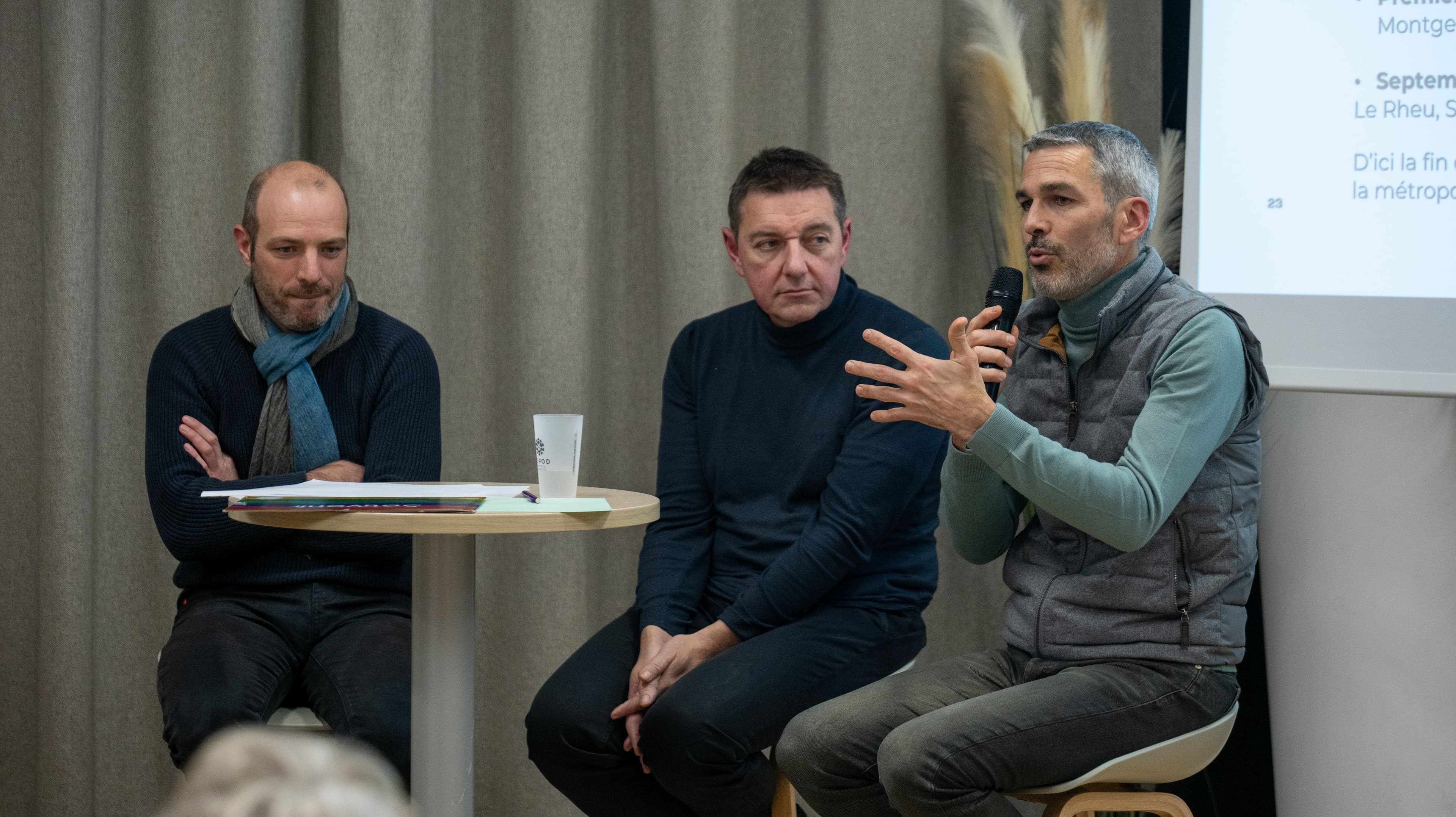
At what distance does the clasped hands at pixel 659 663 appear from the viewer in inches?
70.5

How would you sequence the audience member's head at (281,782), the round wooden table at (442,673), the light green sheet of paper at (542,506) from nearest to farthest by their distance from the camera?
1. the audience member's head at (281,782)
2. the light green sheet of paper at (542,506)
3. the round wooden table at (442,673)

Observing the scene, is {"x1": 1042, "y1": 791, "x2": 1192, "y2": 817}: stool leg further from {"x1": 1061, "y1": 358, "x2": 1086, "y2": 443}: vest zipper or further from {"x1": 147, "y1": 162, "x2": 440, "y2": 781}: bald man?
{"x1": 147, "y1": 162, "x2": 440, "y2": 781}: bald man

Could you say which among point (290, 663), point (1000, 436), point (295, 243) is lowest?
point (290, 663)

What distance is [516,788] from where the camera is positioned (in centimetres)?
272

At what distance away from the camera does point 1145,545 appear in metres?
1.59

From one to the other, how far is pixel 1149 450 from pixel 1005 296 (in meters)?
0.29

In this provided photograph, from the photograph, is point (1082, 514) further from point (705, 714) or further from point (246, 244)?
point (246, 244)

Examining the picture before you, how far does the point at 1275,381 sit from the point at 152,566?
→ 2407 mm

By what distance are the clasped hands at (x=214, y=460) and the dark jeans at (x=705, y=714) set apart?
1.60ft

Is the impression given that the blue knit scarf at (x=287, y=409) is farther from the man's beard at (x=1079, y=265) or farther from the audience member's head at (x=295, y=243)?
the man's beard at (x=1079, y=265)

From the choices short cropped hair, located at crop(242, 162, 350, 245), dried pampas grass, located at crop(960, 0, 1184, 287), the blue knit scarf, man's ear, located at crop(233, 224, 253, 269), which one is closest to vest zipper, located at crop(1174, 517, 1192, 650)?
dried pampas grass, located at crop(960, 0, 1184, 287)

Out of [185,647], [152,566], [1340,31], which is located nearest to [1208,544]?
[1340,31]

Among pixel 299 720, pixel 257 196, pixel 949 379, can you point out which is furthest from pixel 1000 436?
pixel 257 196

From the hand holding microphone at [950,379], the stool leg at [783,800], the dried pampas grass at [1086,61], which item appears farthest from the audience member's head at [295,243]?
the dried pampas grass at [1086,61]
